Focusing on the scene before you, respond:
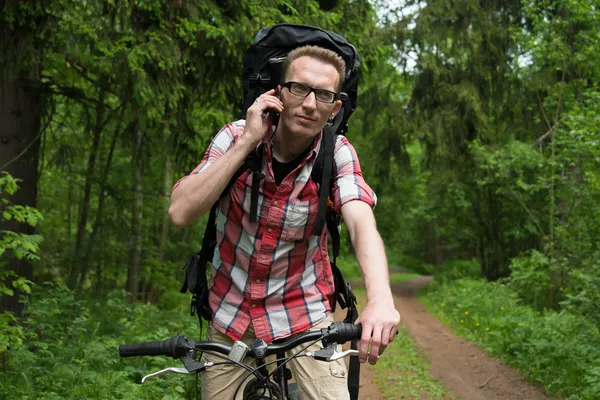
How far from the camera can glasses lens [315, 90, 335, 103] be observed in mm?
2584

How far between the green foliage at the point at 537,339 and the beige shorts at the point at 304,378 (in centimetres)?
475

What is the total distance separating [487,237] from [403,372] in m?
13.8

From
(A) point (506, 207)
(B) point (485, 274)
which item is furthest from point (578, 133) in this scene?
(B) point (485, 274)

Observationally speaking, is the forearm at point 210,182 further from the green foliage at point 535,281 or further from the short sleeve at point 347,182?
the green foliage at point 535,281

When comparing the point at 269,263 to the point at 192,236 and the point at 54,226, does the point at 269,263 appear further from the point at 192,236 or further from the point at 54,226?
the point at 54,226

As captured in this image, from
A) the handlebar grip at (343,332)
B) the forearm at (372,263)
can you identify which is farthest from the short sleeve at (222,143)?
the handlebar grip at (343,332)

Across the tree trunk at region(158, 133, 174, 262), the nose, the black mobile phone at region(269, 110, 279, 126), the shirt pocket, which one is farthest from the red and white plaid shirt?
the tree trunk at region(158, 133, 174, 262)

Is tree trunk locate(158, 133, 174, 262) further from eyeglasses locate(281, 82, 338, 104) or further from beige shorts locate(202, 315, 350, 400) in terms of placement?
eyeglasses locate(281, 82, 338, 104)

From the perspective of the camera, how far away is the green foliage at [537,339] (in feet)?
23.9

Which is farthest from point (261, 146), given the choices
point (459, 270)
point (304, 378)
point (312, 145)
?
point (459, 270)

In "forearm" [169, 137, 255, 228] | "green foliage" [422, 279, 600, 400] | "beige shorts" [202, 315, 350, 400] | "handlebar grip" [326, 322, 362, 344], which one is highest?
"forearm" [169, 137, 255, 228]

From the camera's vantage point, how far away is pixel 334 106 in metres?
2.72

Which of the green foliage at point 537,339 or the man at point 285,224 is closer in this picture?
the man at point 285,224

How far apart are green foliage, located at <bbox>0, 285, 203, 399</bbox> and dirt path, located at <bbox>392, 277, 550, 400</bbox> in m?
3.70
